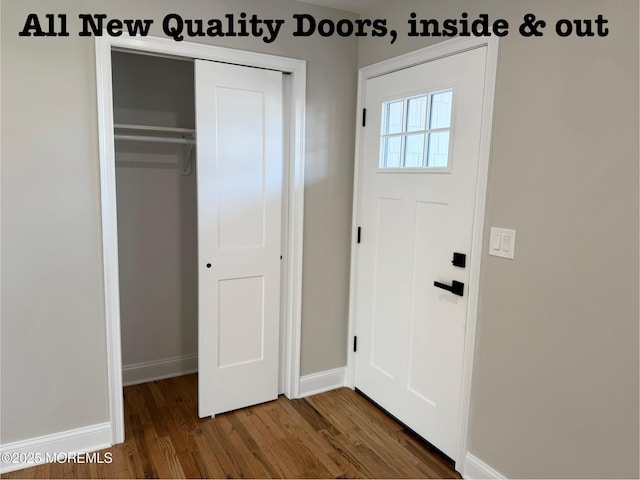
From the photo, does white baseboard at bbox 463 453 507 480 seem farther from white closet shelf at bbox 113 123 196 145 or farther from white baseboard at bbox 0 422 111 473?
white closet shelf at bbox 113 123 196 145

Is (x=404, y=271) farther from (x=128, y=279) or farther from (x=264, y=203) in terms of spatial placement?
(x=128, y=279)

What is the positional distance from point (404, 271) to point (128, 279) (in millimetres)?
1816

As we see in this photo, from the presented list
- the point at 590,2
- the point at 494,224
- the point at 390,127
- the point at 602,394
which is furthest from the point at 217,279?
the point at 590,2

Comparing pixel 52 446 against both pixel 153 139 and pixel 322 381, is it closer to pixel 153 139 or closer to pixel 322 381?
pixel 322 381

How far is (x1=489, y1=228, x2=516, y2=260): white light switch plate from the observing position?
182cm

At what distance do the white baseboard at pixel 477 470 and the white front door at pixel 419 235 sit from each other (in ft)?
0.36

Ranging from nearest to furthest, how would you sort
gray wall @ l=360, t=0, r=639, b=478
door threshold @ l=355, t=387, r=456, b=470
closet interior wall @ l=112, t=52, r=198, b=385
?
gray wall @ l=360, t=0, r=639, b=478
door threshold @ l=355, t=387, r=456, b=470
closet interior wall @ l=112, t=52, r=198, b=385

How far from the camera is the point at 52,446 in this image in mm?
2162

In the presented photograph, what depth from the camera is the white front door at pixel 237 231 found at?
2365 mm

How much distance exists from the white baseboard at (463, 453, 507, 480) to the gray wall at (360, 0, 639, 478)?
32 millimetres

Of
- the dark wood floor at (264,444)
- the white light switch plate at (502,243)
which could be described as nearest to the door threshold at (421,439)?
the dark wood floor at (264,444)

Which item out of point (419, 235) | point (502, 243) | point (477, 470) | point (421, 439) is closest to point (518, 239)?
point (502, 243)

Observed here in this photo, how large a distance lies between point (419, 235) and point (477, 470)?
45.7 inches

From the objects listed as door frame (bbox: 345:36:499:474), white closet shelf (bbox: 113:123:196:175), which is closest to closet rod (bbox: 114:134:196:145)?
white closet shelf (bbox: 113:123:196:175)
